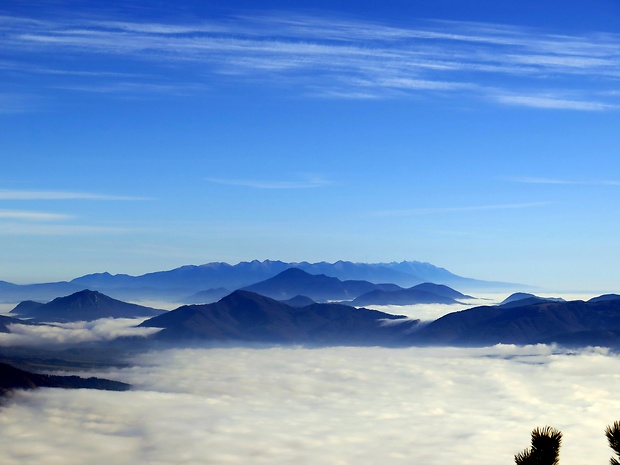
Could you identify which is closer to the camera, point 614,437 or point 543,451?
point 614,437

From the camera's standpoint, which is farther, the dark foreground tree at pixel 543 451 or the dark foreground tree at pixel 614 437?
the dark foreground tree at pixel 543 451

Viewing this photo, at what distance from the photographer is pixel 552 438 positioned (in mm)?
33094

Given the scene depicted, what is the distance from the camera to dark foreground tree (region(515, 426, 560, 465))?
33.0 metres

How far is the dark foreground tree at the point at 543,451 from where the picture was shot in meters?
33.0

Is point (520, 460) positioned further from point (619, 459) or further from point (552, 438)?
point (619, 459)

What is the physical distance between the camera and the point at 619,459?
108ft

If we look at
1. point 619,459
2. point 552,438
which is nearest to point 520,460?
point 552,438

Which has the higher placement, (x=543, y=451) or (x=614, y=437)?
(x=614, y=437)

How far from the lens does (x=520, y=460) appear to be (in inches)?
1302

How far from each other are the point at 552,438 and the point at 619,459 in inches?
114

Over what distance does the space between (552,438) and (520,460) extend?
5.48ft

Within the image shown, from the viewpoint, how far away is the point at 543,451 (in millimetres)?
33250

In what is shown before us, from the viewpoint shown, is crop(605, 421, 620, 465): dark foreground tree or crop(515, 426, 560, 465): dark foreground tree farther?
crop(515, 426, 560, 465): dark foreground tree
